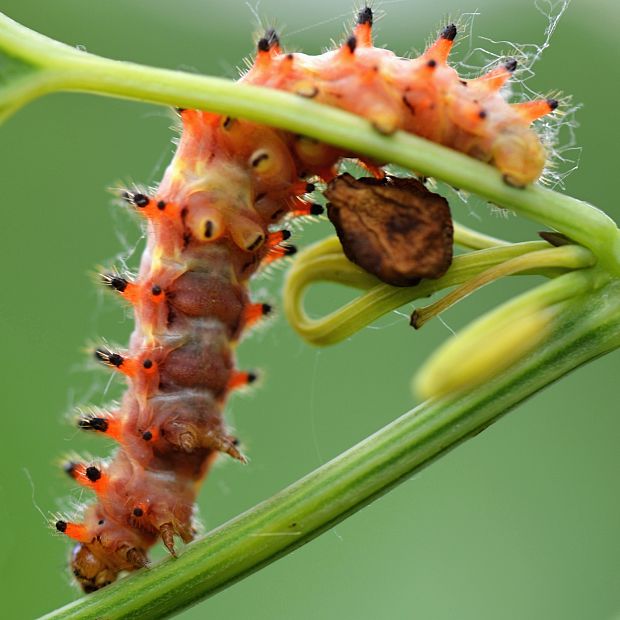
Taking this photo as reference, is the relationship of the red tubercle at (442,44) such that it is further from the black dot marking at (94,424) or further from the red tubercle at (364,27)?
the black dot marking at (94,424)

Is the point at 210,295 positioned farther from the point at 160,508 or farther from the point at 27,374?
the point at 27,374

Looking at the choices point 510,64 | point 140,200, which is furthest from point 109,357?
point 510,64

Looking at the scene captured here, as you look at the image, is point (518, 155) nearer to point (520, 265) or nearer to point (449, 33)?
point (520, 265)

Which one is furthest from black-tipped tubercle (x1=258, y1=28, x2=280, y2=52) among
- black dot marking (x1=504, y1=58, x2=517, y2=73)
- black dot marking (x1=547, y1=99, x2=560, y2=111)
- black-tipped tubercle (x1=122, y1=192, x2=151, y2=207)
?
black dot marking (x1=547, y1=99, x2=560, y2=111)

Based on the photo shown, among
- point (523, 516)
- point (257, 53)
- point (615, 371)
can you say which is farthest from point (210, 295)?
point (615, 371)

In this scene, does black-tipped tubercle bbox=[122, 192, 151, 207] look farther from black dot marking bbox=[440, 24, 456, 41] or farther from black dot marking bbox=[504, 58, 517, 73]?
black dot marking bbox=[504, 58, 517, 73]

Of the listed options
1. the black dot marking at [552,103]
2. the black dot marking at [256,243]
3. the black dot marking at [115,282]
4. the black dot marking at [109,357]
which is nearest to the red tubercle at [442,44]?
the black dot marking at [552,103]
